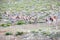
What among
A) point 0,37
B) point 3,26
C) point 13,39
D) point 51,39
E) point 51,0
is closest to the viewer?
point 51,39

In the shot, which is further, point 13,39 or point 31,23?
point 31,23

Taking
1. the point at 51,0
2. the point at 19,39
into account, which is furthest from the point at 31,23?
→ the point at 51,0

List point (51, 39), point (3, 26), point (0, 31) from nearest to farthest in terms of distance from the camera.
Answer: point (51, 39)
point (0, 31)
point (3, 26)

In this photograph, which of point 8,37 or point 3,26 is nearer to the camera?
point 8,37

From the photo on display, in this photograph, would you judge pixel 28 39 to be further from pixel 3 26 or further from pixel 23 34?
pixel 3 26

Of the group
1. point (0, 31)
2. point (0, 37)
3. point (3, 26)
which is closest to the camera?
point (0, 37)

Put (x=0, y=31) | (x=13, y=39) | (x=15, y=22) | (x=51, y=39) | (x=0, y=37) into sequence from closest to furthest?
(x=51, y=39), (x=13, y=39), (x=0, y=37), (x=0, y=31), (x=15, y=22)

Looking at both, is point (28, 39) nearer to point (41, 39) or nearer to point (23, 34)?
point (41, 39)

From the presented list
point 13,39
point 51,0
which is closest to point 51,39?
point 13,39

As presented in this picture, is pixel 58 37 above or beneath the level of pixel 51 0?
above
